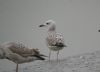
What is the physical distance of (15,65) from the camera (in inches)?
71.9

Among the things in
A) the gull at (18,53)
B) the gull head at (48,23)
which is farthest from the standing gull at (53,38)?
the gull at (18,53)

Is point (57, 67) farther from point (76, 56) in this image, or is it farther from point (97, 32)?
point (97, 32)

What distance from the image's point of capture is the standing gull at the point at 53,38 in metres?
1.86

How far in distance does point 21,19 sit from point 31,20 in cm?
9

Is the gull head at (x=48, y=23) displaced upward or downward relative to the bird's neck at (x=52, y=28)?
upward

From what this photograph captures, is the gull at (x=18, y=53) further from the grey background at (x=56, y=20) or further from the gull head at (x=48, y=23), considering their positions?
the gull head at (x=48, y=23)

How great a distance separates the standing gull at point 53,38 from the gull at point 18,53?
0.13 metres

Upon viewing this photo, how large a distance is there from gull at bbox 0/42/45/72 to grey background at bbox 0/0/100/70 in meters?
0.07

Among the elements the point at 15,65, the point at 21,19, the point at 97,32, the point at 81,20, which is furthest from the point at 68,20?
the point at 15,65

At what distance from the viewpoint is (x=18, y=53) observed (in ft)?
5.90

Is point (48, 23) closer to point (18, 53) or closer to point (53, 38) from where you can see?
point (53, 38)

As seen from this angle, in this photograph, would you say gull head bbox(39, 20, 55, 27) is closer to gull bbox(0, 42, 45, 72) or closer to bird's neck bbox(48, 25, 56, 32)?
bird's neck bbox(48, 25, 56, 32)

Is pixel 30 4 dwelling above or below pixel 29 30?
above

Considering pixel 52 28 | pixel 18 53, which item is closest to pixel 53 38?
pixel 52 28
